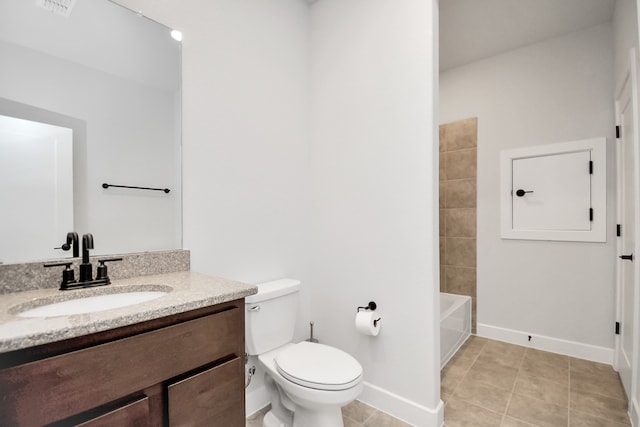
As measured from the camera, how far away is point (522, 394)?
6.50ft

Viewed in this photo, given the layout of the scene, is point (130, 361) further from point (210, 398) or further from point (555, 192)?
point (555, 192)

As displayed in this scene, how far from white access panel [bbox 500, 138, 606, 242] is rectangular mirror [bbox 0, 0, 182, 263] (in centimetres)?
285

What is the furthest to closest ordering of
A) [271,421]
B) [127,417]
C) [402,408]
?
[402,408], [271,421], [127,417]

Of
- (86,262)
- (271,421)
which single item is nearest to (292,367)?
(271,421)

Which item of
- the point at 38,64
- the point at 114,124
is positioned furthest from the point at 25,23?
the point at 114,124

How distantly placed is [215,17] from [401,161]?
133 centimetres

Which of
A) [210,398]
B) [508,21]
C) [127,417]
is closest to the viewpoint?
[127,417]

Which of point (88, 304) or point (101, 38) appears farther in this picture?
point (101, 38)

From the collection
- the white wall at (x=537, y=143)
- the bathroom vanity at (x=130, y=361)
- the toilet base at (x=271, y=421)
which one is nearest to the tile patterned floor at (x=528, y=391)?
the white wall at (x=537, y=143)

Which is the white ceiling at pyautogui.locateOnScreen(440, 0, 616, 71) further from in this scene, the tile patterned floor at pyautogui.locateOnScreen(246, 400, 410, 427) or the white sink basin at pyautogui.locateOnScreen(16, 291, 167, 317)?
the tile patterned floor at pyautogui.locateOnScreen(246, 400, 410, 427)

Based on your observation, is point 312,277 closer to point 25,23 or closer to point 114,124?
point 114,124

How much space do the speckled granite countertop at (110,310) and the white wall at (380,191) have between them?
100 centimetres

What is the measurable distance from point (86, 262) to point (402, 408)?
1785 millimetres

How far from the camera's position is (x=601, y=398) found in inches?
75.9
